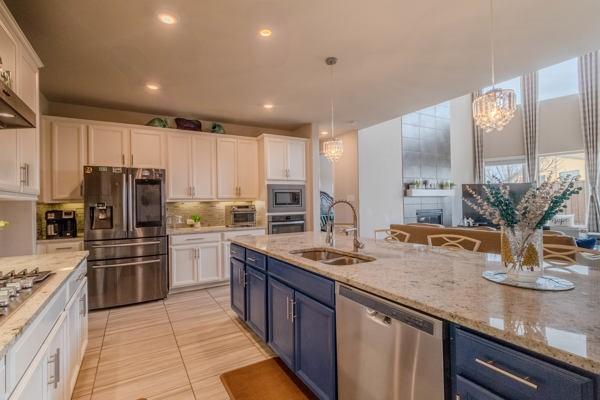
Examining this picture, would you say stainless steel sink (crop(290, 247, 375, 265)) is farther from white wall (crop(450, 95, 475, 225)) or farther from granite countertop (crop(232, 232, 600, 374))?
white wall (crop(450, 95, 475, 225))

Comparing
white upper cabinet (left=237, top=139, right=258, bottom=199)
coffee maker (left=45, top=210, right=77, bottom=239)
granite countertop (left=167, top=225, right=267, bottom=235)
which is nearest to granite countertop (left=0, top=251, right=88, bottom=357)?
coffee maker (left=45, top=210, right=77, bottom=239)

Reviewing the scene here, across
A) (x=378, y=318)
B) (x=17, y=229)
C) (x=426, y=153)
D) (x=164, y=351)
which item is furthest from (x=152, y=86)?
(x=426, y=153)

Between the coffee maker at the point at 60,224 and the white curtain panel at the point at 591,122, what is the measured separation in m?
9.65

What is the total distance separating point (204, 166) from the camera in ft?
15.1

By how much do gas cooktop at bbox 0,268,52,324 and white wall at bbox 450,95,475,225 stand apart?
8970 mm

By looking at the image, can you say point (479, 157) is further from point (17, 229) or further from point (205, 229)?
point (17, 229)

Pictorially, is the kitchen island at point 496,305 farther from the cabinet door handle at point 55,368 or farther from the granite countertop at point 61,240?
the granite countertop at point 61,240

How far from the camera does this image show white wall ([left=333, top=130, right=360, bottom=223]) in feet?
20.5

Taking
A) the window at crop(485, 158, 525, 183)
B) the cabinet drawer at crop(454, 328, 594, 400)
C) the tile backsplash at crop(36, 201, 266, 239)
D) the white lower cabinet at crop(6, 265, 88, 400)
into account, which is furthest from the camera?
the window at crop(485, 158, 525, 183)

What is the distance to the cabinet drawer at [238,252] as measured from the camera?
287cm

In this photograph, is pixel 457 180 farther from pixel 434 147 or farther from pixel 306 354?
pixel 306 354

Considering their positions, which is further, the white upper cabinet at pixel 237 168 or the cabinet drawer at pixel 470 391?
the white upper cabinet at pixel 237 168

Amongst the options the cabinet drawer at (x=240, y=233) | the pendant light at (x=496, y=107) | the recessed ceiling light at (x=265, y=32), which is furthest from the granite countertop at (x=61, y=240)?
the pendant light at (x=496, y=107)

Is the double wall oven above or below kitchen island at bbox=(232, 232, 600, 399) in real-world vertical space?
above
